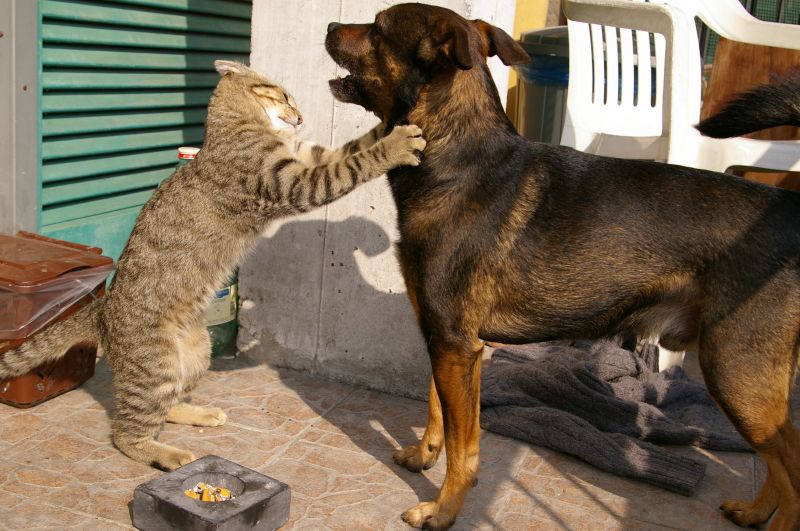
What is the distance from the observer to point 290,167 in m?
3.92

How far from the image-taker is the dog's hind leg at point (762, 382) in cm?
308

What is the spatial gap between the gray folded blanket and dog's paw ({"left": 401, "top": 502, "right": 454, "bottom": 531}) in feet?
3.09

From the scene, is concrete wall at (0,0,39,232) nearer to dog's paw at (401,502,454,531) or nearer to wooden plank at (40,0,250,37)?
wooden plank at (40,0,250,37)

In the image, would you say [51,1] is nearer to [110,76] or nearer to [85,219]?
[110,76]

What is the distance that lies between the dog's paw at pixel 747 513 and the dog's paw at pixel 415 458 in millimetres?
1358

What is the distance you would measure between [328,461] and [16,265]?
185 cm

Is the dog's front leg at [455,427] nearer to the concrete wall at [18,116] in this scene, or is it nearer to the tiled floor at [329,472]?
the tiled floor at [329,472]

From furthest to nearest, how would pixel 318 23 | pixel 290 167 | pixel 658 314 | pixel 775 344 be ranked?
1. pixel 318 23
2. pixel 290 167
3. pixel 658 314
4. pixel 775 344

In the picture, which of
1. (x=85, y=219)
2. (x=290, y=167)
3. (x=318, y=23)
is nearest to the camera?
(x=290, y=167)

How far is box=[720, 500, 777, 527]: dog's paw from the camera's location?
3.64 m

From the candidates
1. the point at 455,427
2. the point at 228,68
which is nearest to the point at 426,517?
the point at 455,427

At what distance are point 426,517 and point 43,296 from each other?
2.21 m

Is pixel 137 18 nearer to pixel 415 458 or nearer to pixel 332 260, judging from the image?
pixel 332 260

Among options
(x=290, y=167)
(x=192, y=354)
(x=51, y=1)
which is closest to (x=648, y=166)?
(x=290, y=167)
